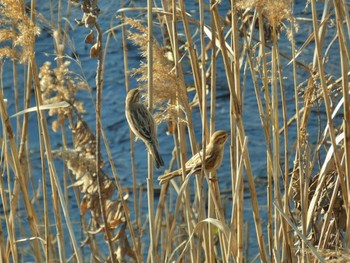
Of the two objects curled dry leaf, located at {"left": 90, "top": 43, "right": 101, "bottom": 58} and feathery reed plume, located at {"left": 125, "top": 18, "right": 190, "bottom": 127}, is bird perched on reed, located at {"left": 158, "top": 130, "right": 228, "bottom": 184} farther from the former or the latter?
curled dry leaf, located at {"left": 90, "top": 43, "right": 101, "bottom": 58}

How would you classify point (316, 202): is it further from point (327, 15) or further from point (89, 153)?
point (89, 153)

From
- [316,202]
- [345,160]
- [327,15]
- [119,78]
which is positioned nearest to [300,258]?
[316,202]

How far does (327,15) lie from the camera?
2156 mm

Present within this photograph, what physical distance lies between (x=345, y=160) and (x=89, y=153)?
91 centimetres

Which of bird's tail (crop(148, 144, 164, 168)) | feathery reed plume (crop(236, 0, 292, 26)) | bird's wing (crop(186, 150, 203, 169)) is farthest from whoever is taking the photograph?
bird's wing (crop(186, 150, 203, 169))

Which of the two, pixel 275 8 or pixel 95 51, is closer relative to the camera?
pixel 275 8

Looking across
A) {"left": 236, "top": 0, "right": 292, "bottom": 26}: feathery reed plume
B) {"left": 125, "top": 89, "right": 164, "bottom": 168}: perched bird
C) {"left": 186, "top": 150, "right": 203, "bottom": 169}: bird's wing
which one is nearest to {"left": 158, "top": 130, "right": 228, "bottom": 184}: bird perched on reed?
{"left": 186, "top": 150, "right": 203, "bottom": 169}: bird's wing

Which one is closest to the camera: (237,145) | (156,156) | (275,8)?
(275,8)

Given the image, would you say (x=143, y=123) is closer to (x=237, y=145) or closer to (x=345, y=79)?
(x=237, y=145)

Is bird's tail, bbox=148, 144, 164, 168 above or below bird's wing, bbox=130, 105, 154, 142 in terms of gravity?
below

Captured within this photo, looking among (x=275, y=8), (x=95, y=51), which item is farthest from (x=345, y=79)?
(x=95, y=51)

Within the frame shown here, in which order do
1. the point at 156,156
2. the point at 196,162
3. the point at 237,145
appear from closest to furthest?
the point at 156,156 → the point at 196,162 → the point at 237,145

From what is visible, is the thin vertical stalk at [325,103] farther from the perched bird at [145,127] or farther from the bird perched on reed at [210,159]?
the perched bird at [145,127]

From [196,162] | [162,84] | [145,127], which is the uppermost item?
[162,84]
